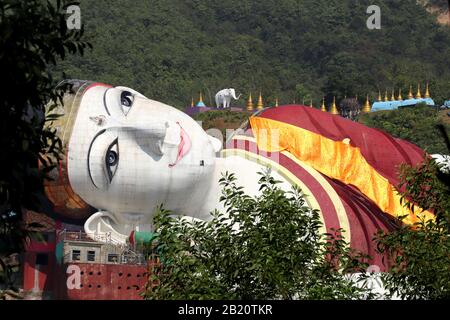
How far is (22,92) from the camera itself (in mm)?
9820

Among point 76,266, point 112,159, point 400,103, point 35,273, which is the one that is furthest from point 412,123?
point 112,159

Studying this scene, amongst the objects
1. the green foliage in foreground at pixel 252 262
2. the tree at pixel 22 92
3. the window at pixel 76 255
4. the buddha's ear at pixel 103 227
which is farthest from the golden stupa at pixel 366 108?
the tree at pixel 22 92

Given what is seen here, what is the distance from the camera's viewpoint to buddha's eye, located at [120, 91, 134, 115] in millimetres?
20859

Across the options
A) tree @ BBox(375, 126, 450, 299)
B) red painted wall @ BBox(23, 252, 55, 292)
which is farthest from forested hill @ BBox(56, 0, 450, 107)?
tree @ BBox(375, 126, 450, 299)

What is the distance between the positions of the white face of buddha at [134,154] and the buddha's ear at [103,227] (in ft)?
0.45

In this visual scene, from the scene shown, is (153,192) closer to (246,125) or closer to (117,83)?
(246,125)

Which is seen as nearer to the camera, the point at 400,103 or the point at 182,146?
the point at 182,146

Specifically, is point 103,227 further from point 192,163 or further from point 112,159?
point 192,163

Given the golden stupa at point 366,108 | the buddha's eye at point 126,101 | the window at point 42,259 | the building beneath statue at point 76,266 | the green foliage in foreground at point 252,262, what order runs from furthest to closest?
the golden stupa at point 366,108 → the window at point 42,259 → the building beneath statue at point 76,266 → the buddha's eye at point 126,101 → the green foliage in foreground at point 252,262

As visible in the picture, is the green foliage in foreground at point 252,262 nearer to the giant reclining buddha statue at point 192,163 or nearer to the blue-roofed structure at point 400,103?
the giant reclining buddha statue at point 192,163

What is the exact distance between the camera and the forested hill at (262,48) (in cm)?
7919

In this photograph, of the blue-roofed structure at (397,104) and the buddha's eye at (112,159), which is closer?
the buddha's eye at (112,159)

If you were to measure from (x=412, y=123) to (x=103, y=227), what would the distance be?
39430 mm
